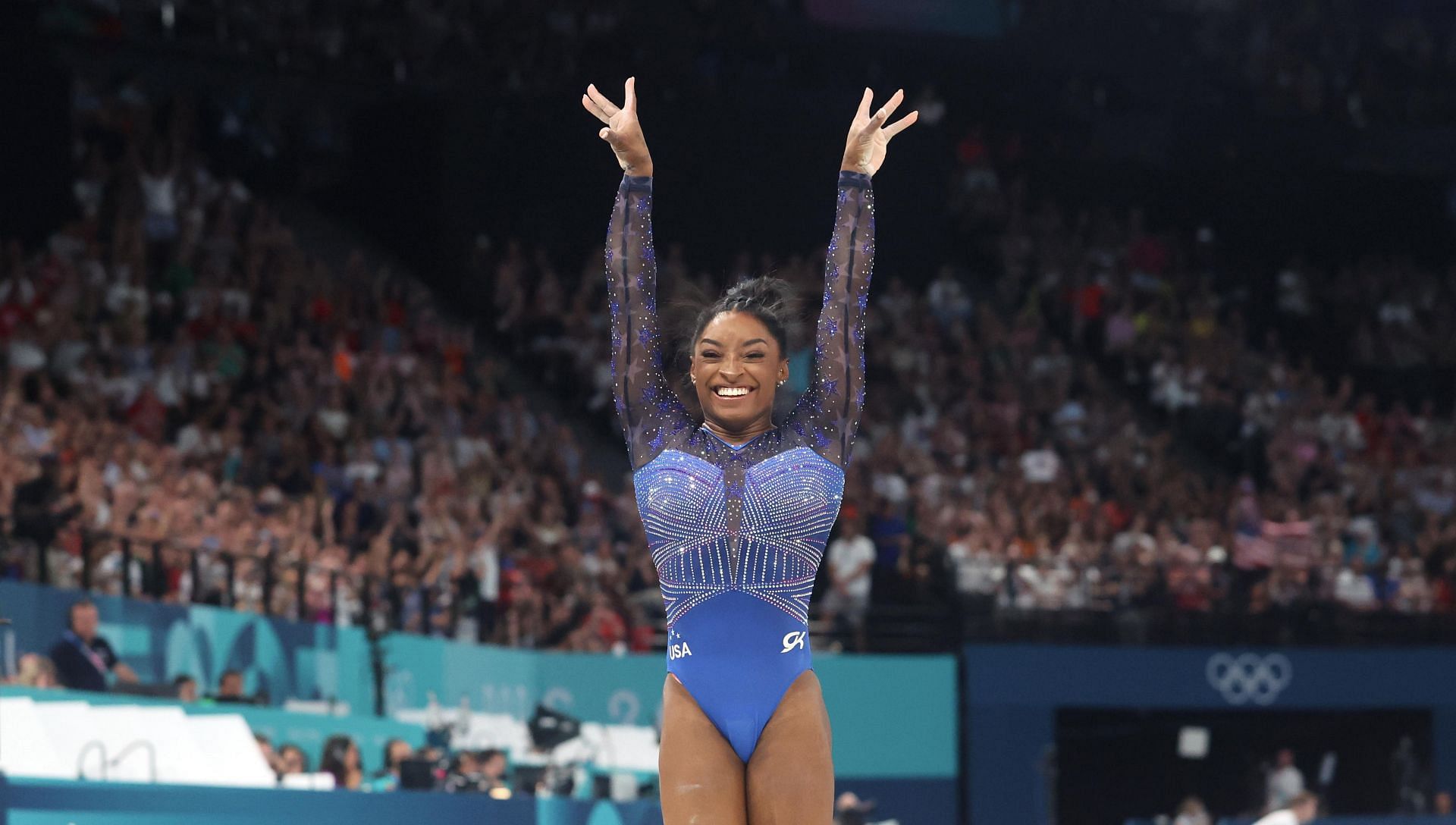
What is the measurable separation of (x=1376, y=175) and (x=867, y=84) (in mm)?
6306

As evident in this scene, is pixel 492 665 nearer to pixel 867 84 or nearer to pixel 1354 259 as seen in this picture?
pixel 867 84

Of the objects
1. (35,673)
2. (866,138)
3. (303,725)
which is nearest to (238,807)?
(35,673)

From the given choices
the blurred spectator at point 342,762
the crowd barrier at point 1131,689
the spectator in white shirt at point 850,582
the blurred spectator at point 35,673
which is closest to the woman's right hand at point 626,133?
the blurred spectator at point 35,673

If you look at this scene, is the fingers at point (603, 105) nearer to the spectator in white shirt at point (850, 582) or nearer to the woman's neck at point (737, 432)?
the woman's neck at point (737, 432)

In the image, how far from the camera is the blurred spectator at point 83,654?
1021cm

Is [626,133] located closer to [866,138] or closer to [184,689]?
[866,138]

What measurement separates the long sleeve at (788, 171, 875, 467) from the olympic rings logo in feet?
39.0

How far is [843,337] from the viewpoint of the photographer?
4777 mm

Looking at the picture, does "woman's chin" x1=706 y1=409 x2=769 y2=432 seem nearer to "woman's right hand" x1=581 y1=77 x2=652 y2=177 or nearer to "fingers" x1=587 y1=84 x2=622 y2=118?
"woman's right hand" x1=581 y1=77 x2=652 y2=177

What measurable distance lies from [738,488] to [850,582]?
10285mm

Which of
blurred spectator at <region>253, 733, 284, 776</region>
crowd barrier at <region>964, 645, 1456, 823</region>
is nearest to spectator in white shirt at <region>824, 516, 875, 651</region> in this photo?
crowd barrier at <region>964, 645, 1456, 823</region>

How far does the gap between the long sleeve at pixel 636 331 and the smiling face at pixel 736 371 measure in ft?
0.37

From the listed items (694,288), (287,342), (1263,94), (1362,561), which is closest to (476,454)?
(287,342)

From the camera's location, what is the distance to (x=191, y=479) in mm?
12820
